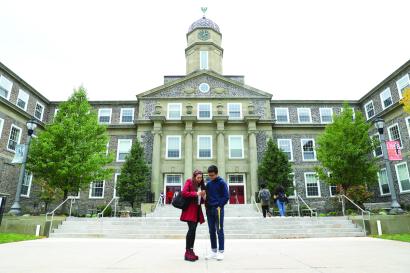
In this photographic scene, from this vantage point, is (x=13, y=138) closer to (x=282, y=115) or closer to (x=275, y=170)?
(x=275, y=170)

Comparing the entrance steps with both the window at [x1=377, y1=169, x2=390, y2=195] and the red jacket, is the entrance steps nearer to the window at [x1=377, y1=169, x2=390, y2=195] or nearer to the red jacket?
the red jacket

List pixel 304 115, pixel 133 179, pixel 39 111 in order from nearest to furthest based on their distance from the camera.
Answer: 1. pixel 133 179
2. pixel 39 111
3. pixel 304 115

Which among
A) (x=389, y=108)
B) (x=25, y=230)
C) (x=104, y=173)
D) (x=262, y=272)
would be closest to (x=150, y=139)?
(x=104, y=173)

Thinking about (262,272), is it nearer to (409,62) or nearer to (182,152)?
(182,152)

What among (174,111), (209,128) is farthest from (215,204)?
(174,111)

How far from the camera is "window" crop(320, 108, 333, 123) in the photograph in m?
29.7

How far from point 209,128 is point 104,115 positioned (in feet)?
37.8

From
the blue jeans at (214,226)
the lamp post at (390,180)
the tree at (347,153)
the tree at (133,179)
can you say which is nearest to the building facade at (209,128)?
the tree at (133,179)

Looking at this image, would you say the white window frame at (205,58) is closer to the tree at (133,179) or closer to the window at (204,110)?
the window at (204,110)

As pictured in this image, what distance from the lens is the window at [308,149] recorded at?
91.1ft

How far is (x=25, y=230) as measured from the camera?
12742 mm

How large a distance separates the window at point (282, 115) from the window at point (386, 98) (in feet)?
28.4

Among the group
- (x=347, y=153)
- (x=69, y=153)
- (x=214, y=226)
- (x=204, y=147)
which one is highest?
(x=204, y=147)

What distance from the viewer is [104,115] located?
29.8 meters
